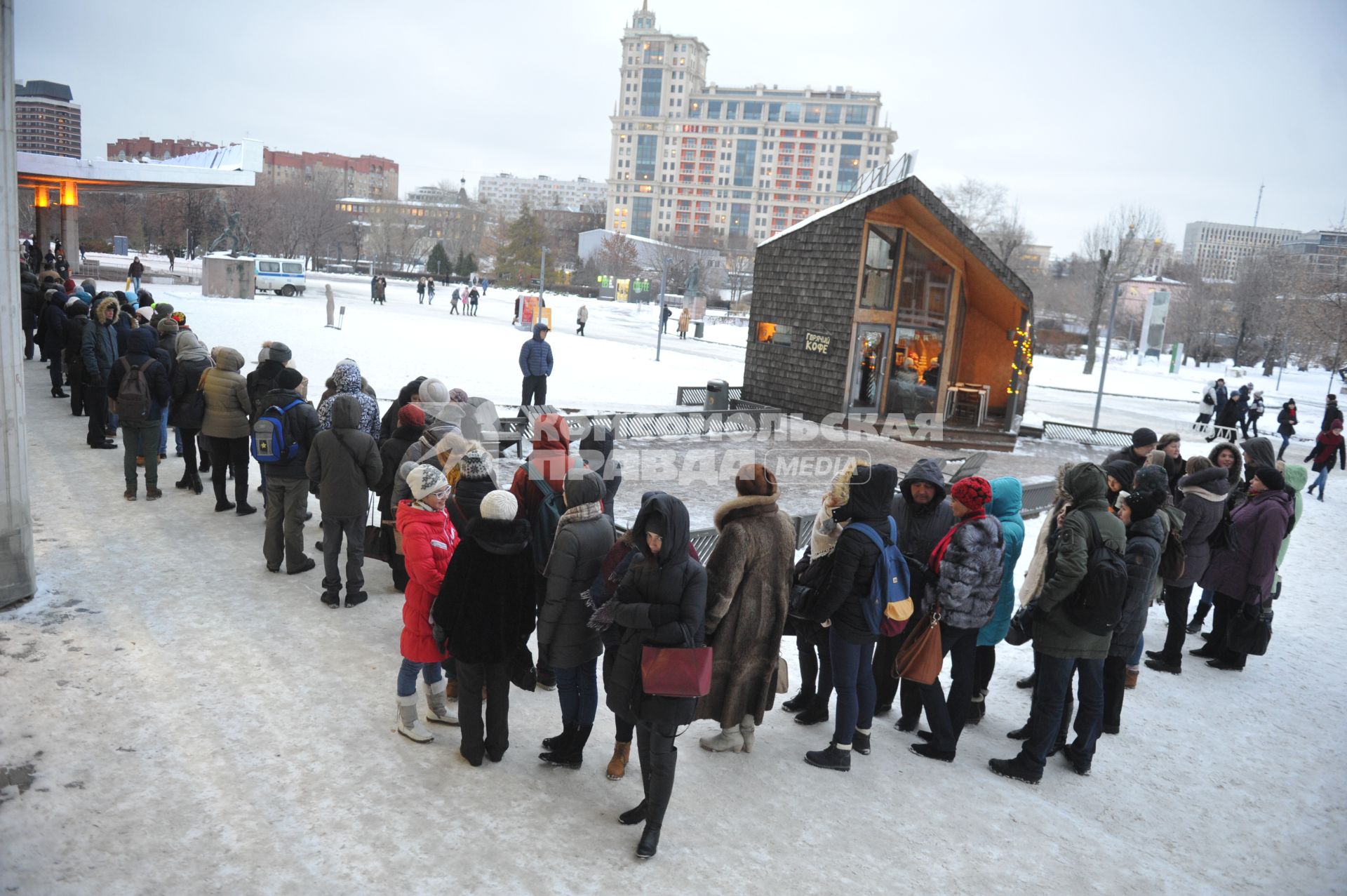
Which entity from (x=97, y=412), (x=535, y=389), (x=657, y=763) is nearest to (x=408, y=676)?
(x=657, y=763)

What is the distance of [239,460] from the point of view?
8.17 m

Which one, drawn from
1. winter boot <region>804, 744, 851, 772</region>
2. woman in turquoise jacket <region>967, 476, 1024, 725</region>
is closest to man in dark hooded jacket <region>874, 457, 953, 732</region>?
woman in turquoise jacket <region>967, 476, 1024, 725</region>

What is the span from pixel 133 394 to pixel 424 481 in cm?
A: 518

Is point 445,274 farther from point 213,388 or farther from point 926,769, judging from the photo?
point 926,769

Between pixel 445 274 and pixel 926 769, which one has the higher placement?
pixel 445 274

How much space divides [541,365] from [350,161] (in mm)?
176035

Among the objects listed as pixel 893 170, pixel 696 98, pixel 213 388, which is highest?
pixel 696 98

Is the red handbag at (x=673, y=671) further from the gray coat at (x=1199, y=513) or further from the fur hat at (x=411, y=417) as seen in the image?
the gray coat at (x=1199, y=513)

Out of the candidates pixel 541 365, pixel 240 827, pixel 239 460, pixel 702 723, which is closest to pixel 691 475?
pixel 541 365

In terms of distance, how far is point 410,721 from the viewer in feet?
15.3

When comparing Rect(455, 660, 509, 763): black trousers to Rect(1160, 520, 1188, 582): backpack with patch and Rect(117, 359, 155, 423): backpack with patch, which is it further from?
Rect(117, 359, 155, 423): backpack with patch

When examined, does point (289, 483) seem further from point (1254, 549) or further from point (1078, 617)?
point (1254, 549)

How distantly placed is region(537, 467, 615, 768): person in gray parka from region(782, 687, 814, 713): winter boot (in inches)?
67.1

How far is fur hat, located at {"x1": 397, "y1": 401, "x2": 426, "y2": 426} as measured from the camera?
6.53 metres
